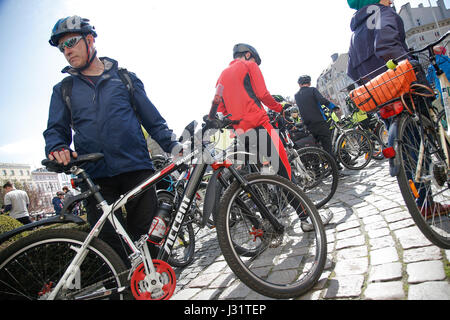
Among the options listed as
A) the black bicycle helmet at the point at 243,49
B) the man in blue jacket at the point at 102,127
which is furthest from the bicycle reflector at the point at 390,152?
the black bicycle helmet at the point at 243,49

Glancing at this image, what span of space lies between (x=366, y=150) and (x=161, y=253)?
18.2 ft

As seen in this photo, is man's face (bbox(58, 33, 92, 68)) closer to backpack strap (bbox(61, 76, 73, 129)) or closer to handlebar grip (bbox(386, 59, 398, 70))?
backpack strap (bbox(61, 76, 73, 129))

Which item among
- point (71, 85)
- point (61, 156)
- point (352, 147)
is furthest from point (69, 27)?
point (352, 147)

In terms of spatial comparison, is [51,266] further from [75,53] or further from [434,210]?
[434,210]

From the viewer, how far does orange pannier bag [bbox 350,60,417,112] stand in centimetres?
198

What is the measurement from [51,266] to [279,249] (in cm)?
191

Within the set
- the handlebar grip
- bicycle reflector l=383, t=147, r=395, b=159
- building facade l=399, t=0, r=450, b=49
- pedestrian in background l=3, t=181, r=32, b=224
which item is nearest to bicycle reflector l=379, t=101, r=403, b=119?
the handlebar grip

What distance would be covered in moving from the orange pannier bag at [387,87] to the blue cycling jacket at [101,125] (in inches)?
76.1

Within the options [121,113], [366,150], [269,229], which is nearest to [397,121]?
[269,229]

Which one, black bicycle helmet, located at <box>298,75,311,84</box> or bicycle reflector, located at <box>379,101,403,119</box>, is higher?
black bicycle helmet, located at <box>298,75,311,84</box>

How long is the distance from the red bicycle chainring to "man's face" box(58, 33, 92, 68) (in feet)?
5.75

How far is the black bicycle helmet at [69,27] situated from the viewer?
215cm

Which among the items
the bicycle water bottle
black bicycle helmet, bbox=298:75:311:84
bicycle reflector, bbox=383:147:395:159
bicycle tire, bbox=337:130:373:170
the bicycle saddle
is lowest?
bicycle tire, bbox=337:130:373:170
